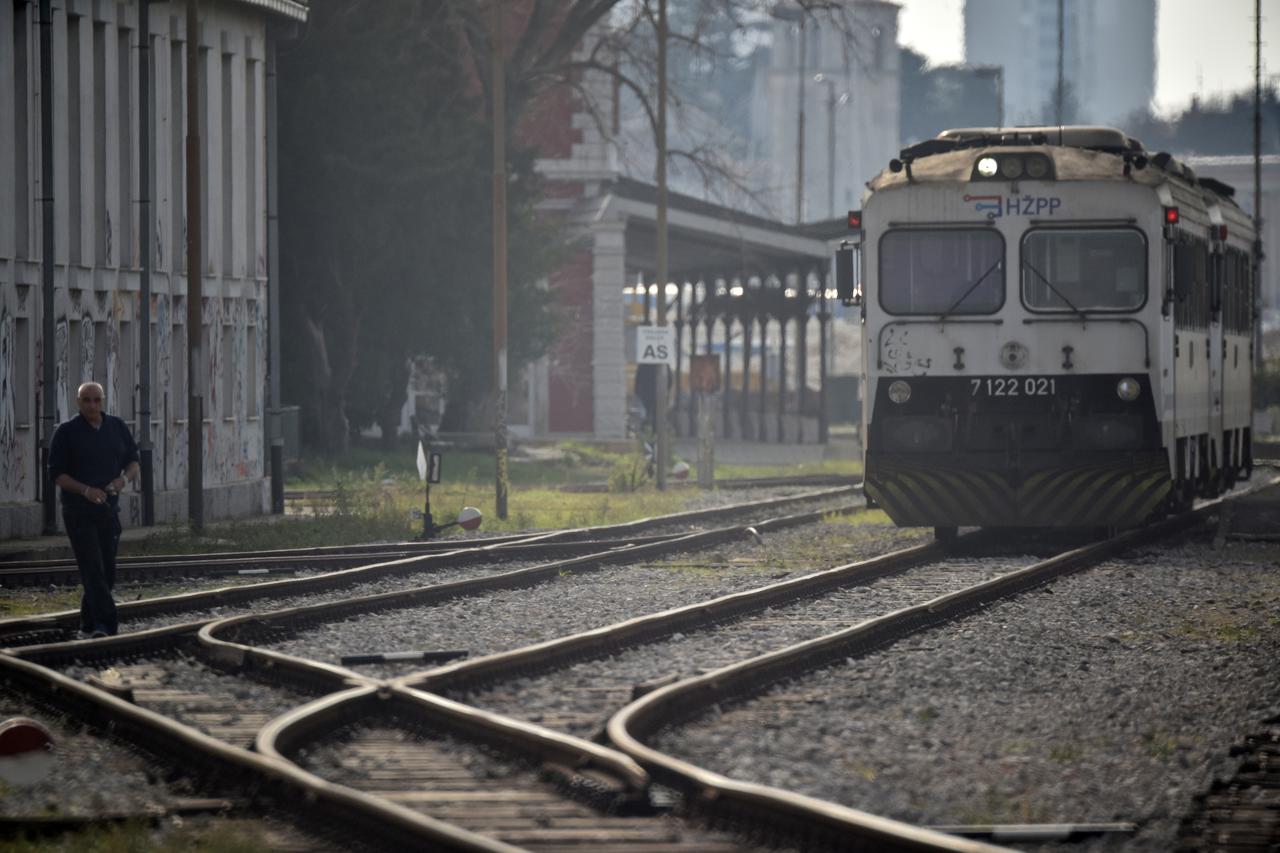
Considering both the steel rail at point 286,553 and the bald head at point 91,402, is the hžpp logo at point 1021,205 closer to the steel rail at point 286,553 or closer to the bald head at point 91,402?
the steel rail at point 286,553

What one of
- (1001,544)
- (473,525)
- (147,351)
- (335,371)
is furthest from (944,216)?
(335,371)

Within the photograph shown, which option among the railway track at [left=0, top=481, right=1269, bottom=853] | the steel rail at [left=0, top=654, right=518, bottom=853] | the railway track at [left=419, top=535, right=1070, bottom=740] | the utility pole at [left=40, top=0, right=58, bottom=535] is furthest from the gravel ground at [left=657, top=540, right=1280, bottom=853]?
the utility pole at [left=40, top=0, right=58, bottom=535]

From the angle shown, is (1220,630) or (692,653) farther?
(1220,630)

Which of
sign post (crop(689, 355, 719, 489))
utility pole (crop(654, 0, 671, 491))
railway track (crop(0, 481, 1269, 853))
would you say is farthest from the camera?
sign post (crop(689, 355, 719, 489))

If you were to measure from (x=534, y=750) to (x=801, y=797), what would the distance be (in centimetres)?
162

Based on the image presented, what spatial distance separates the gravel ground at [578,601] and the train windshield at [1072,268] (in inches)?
112

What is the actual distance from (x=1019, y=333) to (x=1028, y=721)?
9.14 metres

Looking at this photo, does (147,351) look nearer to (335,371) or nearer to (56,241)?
(56,241)

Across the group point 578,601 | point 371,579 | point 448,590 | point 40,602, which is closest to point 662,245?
point 371,579

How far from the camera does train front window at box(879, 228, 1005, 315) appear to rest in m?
18.5

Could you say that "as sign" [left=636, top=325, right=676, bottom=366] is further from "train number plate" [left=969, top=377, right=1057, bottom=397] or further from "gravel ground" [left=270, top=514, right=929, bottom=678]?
"train number plate" [left=969, top=377, right=1057, bottom=397]

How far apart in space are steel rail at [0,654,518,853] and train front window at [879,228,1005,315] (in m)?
10.0

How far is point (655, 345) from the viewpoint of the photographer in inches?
1195

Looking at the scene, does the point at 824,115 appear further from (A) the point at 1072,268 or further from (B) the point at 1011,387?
(B) the point at 1011,387
